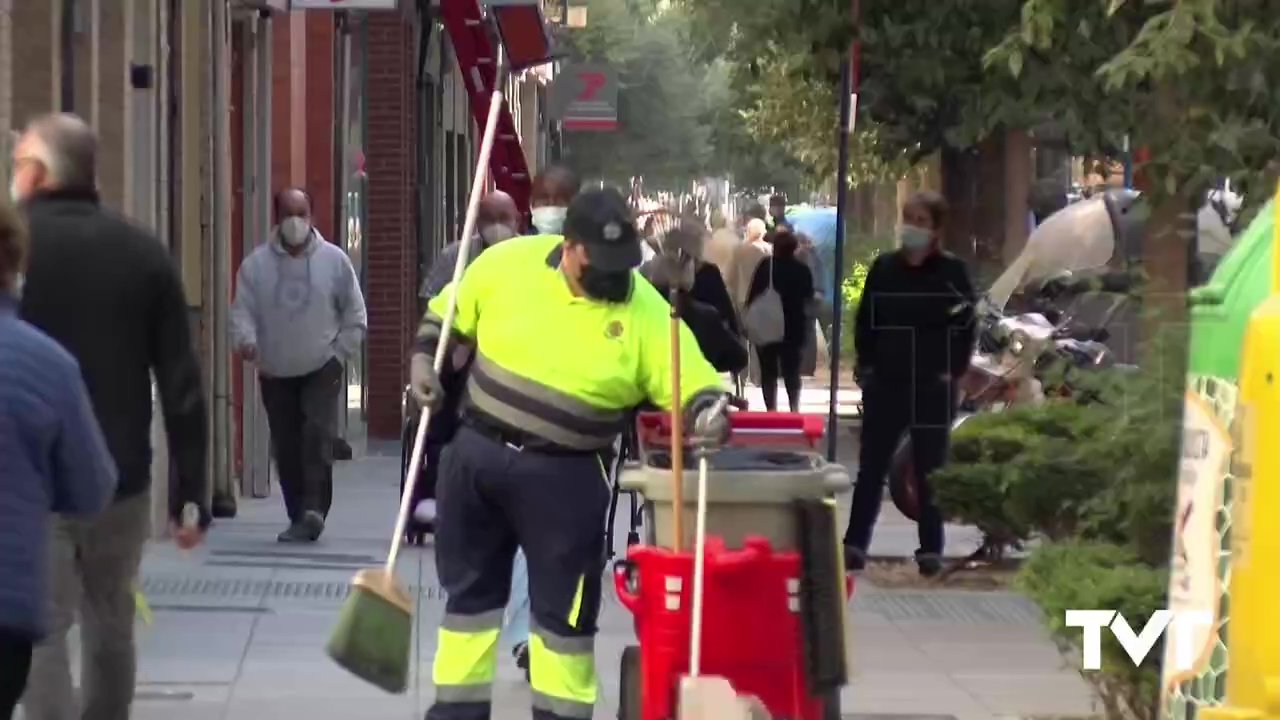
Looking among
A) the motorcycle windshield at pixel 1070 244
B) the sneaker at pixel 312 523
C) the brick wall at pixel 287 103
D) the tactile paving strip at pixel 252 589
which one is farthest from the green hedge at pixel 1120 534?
the brick wall at pixel 287 103

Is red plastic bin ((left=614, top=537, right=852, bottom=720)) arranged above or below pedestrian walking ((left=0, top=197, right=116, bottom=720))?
below

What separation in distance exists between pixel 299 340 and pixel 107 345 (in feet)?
23.2

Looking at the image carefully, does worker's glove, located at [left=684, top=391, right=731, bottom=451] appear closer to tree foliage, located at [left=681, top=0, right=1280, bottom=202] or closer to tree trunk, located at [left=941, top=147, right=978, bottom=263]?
tree foliage, located at [left=681, top=0, right=1280, bottom=202]

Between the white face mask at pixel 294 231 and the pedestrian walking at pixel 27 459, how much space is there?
872cm

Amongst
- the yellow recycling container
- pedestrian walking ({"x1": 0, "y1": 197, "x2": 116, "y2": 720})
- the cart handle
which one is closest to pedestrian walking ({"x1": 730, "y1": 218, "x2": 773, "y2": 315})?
the cart handle

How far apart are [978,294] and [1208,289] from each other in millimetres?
7313

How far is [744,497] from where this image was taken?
776cm

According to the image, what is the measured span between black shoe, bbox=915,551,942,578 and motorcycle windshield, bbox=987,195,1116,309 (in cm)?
288

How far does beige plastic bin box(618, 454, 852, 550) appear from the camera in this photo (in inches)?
306

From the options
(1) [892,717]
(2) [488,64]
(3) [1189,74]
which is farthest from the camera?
(2) [488,64]

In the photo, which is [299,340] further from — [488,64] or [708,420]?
[488,64]

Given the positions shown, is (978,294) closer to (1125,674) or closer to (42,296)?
(1125,674)

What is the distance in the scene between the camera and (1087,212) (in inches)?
657

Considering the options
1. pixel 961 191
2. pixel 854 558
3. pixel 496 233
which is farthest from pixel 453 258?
pixel 961 191
